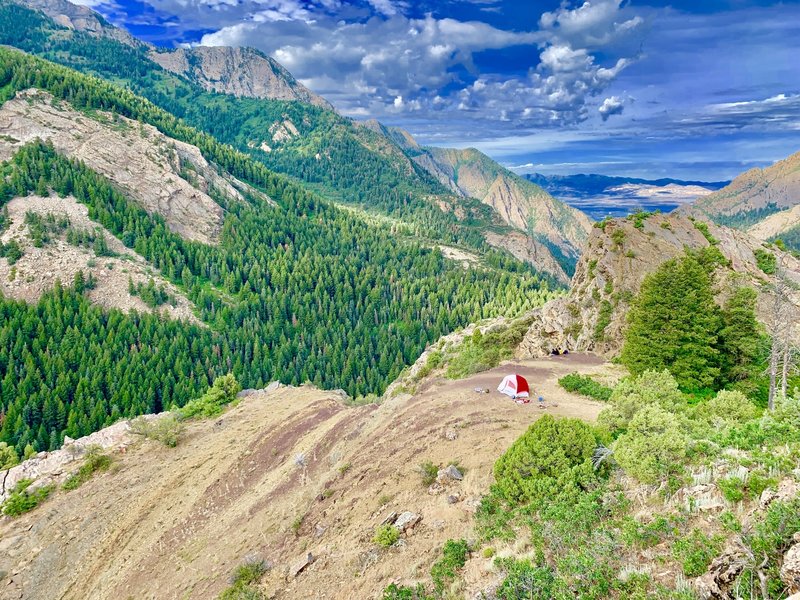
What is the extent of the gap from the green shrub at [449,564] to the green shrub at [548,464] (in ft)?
12.0

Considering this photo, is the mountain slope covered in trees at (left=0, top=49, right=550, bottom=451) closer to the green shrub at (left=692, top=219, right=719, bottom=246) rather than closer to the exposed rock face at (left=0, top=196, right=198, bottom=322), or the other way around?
the exposed rock face at (left=0, top=196, right=198, bottom=322)

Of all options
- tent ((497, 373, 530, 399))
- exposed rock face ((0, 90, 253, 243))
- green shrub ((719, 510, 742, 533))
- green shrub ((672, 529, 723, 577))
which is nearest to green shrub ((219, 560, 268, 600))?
green shrub ((672, 529, 723, 577))

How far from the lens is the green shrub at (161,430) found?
5197 cm

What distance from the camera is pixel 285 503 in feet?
108

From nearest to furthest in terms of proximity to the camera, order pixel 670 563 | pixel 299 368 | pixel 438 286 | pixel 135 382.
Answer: pixel 670 563 → pixel 135 382 → pixel 299 368 → pixel 438 286

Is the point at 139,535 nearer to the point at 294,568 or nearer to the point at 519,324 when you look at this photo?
the point at 294,568

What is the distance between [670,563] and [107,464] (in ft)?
177

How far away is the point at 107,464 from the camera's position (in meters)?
47.8

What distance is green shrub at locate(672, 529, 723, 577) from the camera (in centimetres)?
1127

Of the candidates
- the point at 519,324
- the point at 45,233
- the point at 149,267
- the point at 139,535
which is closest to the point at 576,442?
the point at 139,535

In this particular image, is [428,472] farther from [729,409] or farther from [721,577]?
[721,577]

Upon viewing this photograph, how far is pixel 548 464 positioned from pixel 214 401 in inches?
2205

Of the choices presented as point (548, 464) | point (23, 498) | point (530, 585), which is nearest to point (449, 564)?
point (530, 585)

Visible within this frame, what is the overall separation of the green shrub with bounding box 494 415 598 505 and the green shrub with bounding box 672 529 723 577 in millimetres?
6317
